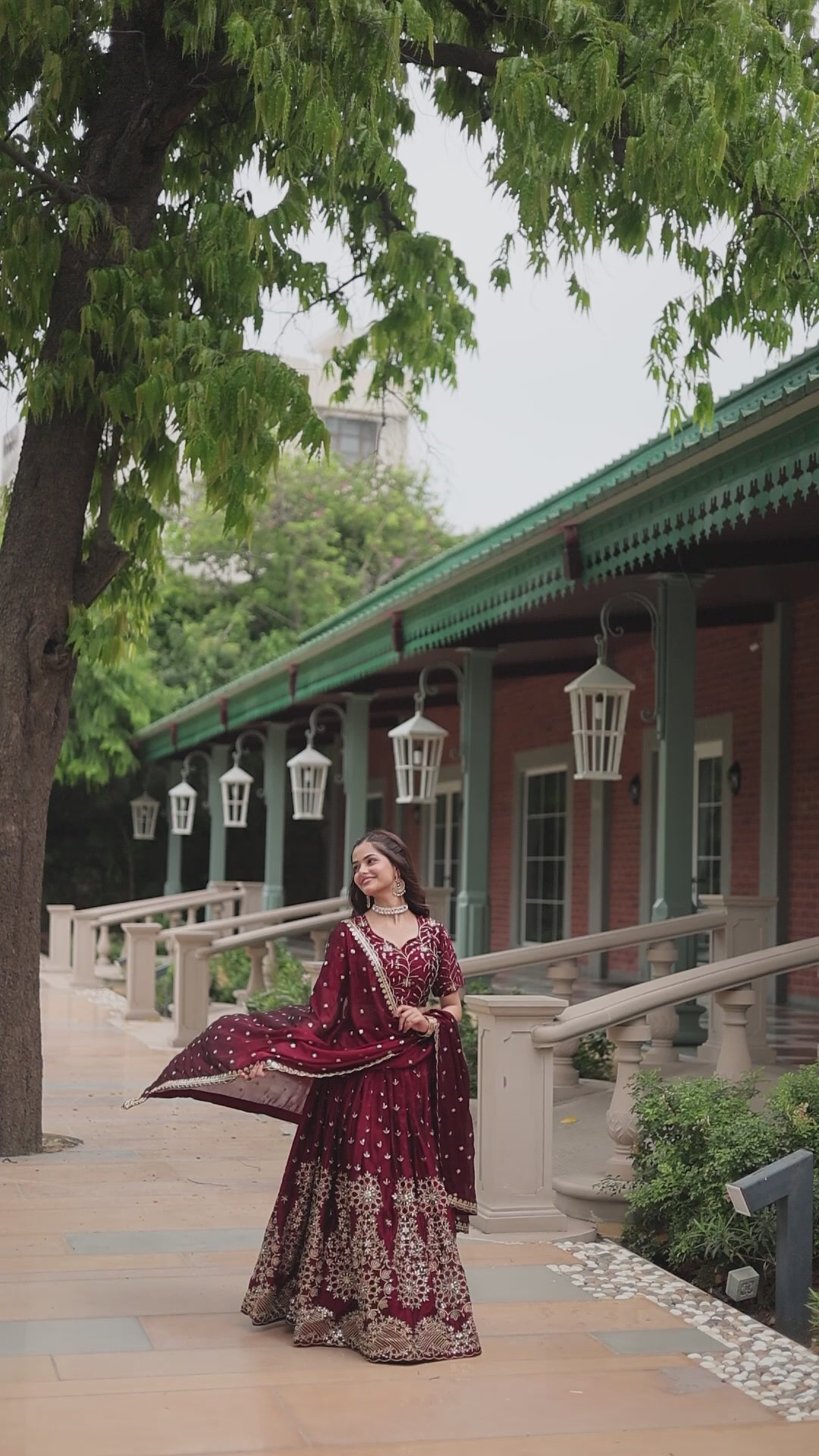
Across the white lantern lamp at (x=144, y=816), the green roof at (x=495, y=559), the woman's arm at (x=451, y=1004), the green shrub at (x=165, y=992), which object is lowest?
the green shrub at (x=165, y=992)

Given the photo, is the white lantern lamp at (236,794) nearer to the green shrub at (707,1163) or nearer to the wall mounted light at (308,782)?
the wall mounted light at (308,782)

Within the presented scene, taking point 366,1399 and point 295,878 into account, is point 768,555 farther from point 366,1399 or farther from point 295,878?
point 295,878

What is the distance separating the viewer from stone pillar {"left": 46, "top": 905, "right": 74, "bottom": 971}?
2150cm

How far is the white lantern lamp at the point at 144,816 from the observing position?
83.0 ft

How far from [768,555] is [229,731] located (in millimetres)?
13357

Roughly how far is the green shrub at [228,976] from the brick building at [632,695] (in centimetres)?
108

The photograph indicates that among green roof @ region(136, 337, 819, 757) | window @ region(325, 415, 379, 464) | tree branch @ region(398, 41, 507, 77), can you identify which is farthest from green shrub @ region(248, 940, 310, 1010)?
window @ region(325, 415, 379, 464)

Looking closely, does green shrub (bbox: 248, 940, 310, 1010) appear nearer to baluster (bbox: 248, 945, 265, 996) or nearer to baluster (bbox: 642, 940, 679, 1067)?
baluster (bbox: 248, 945, 265, 996)

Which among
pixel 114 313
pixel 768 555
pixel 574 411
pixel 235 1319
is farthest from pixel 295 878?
pixel 574 411

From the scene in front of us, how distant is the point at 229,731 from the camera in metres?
22.5

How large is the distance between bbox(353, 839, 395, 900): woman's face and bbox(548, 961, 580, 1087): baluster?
3.77m

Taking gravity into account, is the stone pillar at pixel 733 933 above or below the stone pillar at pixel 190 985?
above

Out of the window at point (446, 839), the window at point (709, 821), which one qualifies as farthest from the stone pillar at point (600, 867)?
the window at point (446, 839)

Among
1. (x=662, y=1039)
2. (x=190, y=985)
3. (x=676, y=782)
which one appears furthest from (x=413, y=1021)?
(x=190, y=985)
